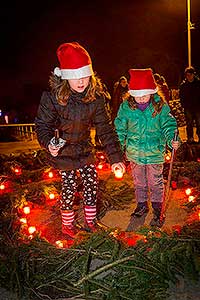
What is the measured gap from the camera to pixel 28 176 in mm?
7680

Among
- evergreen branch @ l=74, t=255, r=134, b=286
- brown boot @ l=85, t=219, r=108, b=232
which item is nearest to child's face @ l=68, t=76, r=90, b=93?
brown boot @ l=85, t=219, r=108, b=232

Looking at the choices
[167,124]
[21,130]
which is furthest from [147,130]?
[21,130]

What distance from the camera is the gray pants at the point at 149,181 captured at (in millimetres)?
5703

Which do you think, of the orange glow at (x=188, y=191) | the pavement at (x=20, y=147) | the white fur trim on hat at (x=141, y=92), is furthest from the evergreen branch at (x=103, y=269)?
the pavement at (x=20, y=147)

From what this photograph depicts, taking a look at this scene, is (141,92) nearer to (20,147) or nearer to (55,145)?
(55,145)

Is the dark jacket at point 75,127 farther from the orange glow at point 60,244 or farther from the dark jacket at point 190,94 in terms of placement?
the dark jacket at point 190,94

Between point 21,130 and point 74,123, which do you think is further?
point 21,130

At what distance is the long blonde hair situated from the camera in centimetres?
495

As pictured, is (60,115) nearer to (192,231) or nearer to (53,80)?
(53,80)

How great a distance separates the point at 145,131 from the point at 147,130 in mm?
27

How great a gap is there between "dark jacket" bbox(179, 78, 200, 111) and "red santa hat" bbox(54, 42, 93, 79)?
615 cm

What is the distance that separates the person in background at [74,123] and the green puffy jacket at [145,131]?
0.41 m

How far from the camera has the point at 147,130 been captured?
5.59 metres

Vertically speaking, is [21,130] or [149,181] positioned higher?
[149,181]
